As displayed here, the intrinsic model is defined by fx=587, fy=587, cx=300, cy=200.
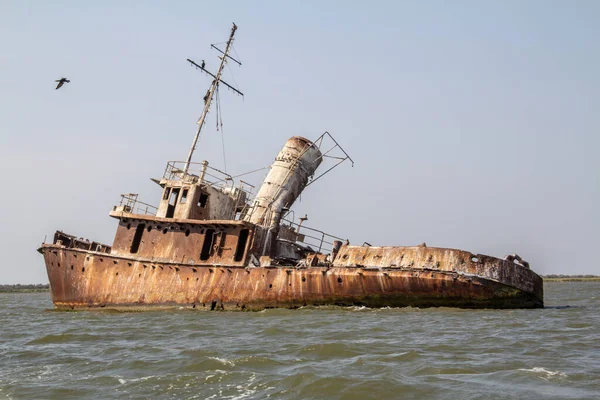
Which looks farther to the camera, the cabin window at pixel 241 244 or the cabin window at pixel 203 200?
the cabin window at pixel 203 200

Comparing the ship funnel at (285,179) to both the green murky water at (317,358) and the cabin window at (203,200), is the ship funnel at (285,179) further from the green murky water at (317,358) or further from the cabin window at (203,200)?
the green murky water at (317,358)

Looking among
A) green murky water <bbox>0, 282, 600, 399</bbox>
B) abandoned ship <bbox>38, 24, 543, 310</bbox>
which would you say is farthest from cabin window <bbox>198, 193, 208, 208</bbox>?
green murky water <bbox>0, 282, 600, 399</bbox>

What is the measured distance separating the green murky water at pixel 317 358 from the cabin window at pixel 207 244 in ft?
16.4

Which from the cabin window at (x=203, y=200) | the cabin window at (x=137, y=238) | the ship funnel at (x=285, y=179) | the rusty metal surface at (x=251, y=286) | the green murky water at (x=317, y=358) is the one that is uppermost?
the ship funnel at (x=285, y=179)

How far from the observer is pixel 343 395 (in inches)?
289

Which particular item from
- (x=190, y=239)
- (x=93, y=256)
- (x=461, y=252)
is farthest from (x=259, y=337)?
(x=93, y=256)

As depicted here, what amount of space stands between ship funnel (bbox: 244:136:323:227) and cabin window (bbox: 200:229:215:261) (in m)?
1.65

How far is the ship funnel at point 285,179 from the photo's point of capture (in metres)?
→ 22.1

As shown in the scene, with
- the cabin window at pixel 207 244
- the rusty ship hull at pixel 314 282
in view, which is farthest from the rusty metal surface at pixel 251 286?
the cabin window at pixel 207 244

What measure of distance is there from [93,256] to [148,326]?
780cm

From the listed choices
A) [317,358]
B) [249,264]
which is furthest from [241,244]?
[317,358]

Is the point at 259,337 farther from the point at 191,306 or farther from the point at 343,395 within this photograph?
the point at 191,306

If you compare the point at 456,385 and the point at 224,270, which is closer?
the point at 456,385

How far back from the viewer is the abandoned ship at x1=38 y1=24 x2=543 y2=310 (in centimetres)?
1694
